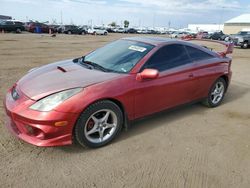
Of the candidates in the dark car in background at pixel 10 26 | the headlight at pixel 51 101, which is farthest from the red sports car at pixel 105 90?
the dark car in background at pixel 10 26

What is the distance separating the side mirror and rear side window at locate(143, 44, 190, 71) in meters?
0.20

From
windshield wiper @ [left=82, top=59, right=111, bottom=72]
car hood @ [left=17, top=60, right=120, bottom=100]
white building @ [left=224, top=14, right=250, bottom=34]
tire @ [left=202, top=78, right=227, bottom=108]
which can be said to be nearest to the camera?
car hood @ [left=17, top=60, right=120, bottom=100]

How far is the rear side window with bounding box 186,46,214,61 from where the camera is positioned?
457 cm

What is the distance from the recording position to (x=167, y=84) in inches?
158

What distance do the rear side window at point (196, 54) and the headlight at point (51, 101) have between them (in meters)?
2.47

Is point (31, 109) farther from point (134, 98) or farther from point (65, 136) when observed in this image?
point (134, 98)

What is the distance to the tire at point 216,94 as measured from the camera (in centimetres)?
512

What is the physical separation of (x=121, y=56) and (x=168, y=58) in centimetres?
81

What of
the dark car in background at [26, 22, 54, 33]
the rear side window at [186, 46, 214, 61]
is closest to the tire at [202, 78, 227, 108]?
the rear side window at [186, 46, 214, 61]

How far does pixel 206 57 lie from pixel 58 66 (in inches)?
112

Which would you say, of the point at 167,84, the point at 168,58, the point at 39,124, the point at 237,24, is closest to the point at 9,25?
→ the point at 168,58

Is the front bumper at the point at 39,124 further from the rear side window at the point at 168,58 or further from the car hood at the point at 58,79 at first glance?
the rear side window at the point at 168,58

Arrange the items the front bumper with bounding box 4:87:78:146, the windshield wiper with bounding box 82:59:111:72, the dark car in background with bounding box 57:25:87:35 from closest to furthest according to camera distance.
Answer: the front bumper with bounding box 4:87:78:146, the windshield wiper with bounding box 82:59:111:72, the dark car in background with bounding box 57:25:87:35

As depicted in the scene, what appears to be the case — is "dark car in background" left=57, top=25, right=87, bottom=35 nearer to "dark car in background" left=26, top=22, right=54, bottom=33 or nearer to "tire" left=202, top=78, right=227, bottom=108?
"dark car in background" left=26, top=22, right=54, bottom=33
